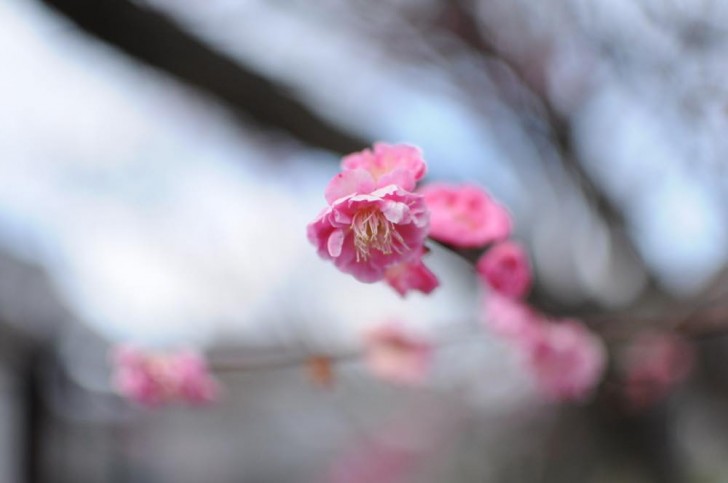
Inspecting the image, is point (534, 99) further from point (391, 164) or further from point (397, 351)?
point (391, 164)

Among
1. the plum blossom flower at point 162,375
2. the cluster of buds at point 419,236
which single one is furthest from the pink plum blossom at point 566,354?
the plum blossom flower at point 162,375

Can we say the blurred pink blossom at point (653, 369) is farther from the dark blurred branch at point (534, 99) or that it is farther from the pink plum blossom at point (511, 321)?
the pink plum blossom at point (511, 321)

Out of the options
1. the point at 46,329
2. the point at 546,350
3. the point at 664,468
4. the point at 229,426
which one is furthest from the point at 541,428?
the point at 229,426

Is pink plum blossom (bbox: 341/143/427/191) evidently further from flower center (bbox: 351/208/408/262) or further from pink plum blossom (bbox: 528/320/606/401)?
pink plum blossom (bbox: 528/320/606/401)

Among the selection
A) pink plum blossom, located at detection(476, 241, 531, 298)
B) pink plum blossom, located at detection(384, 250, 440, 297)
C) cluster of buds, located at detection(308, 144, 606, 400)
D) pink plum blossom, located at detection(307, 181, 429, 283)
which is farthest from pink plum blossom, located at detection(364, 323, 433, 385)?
pink plum blossom, located at detection(307, 181, 429, 283)

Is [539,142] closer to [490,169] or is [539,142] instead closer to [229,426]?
[490,169]
